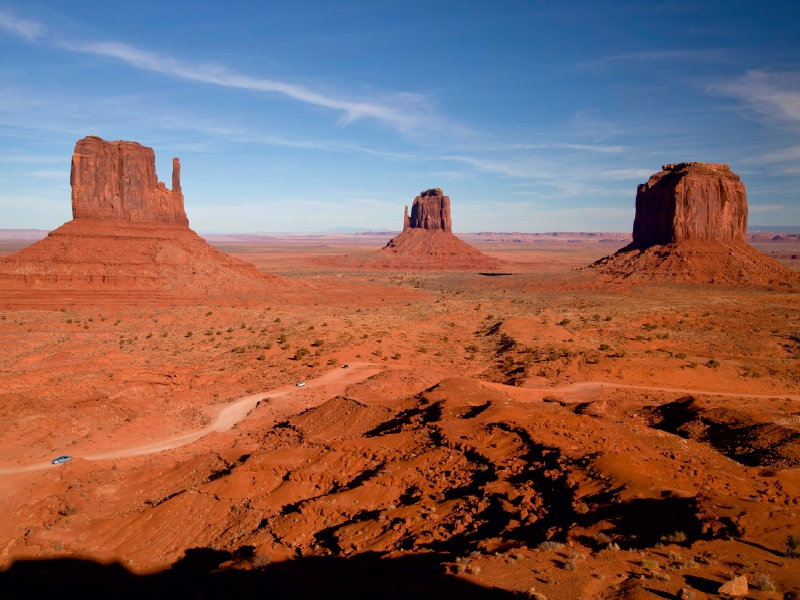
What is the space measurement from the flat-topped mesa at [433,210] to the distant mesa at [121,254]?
3341 inches

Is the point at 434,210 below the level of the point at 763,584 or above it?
above

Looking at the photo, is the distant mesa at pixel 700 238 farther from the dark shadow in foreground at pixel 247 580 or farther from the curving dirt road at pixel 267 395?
the dark shadow in foreground at pixel 247 580

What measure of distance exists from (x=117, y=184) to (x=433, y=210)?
313ft

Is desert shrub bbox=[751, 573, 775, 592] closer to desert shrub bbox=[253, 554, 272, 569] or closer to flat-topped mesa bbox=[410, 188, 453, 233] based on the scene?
desert shrub bbox=[253, 554, 272, 569]

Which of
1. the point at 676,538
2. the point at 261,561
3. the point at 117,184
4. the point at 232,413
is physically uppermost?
the point at 117,184

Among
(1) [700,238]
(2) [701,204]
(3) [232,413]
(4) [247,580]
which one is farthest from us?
(1) [700,238]

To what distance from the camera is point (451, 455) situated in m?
15.5

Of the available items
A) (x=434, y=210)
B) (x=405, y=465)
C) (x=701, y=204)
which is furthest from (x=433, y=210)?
(x=405, y=465)

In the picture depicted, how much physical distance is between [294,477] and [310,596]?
239 inches

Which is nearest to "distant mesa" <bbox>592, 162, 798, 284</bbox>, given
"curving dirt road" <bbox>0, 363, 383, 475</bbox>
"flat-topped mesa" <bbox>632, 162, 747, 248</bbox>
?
"flat-topped mesa" <bbox>632, 162, 747, 248</bbox>

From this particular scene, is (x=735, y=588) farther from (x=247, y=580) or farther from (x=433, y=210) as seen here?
(x=433, y=210)

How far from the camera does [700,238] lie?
262 ft

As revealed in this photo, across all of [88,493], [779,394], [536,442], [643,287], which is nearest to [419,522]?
[536,442]

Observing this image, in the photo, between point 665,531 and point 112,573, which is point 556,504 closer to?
point 665,531
